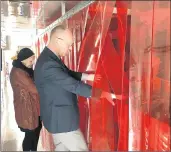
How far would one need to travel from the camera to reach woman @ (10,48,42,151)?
1975 mm

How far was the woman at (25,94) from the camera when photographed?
197 cm

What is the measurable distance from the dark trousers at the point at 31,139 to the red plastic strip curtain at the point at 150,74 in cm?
114

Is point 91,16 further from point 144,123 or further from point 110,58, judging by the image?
point 144,123

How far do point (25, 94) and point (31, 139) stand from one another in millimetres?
432

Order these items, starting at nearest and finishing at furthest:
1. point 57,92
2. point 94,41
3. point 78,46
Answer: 1. point 57,92
2. point 94,41
3. point 78,46

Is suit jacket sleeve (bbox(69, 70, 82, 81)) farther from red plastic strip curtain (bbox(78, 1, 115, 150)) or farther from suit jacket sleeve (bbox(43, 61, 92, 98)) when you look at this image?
suit jacket sleeve (bbox(43, 61, 92, 98))

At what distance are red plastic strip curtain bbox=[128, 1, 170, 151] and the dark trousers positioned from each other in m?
1.14

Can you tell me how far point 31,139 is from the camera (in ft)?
7.06

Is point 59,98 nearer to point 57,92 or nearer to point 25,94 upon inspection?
point 57,92

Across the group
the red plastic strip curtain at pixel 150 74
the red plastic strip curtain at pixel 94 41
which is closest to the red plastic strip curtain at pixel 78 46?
the red plastic strip curtain at pixel 94 41

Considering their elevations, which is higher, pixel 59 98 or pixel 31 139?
pixel 59 98

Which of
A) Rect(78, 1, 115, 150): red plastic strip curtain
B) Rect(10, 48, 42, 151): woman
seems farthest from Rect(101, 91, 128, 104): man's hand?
Rect(10, 48, 42, 151): woman

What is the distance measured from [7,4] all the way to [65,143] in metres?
2.01

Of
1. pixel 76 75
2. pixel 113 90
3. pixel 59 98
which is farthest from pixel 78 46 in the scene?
pixel 113 90
